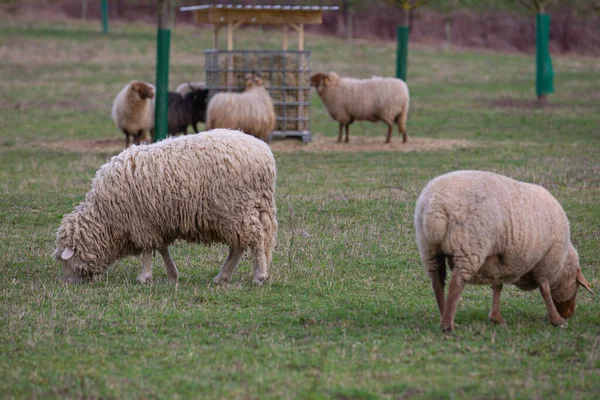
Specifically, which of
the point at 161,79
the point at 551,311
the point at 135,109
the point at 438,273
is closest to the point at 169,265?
the point at 438,273

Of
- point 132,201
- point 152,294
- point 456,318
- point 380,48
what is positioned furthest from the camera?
point 380,48

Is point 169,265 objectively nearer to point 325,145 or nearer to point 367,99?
point 325,145

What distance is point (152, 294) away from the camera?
7086 millimetres

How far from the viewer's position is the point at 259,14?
18.2 meters

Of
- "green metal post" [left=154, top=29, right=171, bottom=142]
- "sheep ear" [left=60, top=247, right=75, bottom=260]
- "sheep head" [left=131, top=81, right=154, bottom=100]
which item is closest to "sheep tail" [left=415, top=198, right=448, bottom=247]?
"sheep ear" [left=60, top=247, right=75, bottom=260]

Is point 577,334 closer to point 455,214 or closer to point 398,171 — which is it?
point 455,214

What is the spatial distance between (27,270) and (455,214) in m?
4.55

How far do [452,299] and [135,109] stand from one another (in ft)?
38.9

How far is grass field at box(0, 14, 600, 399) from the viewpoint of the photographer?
4914 mm

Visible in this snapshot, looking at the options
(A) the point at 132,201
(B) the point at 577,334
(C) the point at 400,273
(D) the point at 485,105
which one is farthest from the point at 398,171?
(D) the point at 485,105

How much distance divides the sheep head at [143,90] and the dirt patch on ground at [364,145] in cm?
284

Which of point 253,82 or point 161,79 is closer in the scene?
point 161,79

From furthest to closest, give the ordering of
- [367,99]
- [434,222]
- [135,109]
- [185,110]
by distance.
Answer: [367,99], [185,110], [135,109], [434,222]

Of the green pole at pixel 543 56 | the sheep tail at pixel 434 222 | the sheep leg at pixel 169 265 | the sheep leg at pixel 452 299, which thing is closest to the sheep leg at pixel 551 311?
the sheep leg at pixel 452 299
